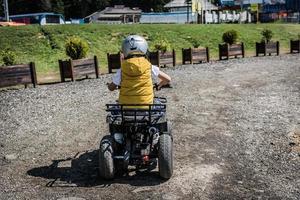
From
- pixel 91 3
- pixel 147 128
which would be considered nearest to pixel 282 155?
pixel 147 128

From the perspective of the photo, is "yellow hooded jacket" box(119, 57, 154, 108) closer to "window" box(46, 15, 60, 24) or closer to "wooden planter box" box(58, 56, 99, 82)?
"wooden planter box" box(58, 56, 99, 82)

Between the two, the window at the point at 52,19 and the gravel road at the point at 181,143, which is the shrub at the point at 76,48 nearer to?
the gravel road at the point at 181,143

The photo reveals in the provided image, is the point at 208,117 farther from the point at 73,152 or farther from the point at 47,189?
the point at 47,189

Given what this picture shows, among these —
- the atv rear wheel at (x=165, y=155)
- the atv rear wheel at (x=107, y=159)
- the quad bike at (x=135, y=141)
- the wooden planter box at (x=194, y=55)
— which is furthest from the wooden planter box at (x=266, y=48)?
the atv rear wheel at (x=107, y=159)

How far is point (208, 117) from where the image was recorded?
1090cm

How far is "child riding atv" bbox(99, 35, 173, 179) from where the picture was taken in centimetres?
648

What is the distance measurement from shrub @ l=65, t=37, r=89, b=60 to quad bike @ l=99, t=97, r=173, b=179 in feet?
42.5

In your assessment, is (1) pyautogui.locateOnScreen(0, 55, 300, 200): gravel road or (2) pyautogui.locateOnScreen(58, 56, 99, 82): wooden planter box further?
(2) pyautogui.locateOnScreen(58, 56, 99, 82): wooden planter box

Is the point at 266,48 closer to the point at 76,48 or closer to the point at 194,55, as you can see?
the point at 194,55

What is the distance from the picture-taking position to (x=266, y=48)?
27562mm

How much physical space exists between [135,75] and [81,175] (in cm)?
183

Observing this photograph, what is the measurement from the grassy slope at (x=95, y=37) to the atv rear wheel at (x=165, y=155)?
15.9m

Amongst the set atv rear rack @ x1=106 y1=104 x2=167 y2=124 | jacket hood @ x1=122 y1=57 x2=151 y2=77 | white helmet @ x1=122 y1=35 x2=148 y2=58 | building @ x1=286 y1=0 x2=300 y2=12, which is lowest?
atv rear rack @ x1=106 y1=104 x2=167 y2=124

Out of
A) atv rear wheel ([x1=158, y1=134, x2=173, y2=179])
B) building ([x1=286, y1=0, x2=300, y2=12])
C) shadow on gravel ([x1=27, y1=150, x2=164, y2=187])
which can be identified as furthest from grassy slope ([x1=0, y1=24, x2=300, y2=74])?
building ([x1=286, y1=0, x2=300, y2=12])
